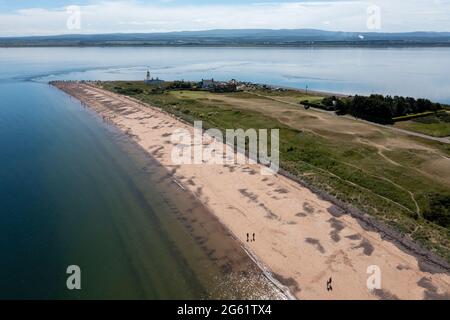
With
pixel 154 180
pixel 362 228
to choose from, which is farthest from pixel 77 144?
pixel 362 228

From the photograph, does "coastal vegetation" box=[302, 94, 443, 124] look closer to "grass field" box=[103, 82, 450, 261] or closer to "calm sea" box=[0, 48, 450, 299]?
"grass field" box=[103, 82, 450, 261]

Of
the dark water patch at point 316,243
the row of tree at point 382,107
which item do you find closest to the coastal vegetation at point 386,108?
the row of tree at point 382,107

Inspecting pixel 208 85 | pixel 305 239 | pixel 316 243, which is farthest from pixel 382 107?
pixel 208 85

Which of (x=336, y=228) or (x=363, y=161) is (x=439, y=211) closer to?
(x=336, y=228)

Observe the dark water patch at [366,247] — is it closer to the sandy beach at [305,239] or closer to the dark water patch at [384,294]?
the sandy beach at [305,239]

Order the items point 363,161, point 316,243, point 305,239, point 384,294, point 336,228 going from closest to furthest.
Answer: point 384,294, point 316,243, point 305,239, point 336,228, point 363,161

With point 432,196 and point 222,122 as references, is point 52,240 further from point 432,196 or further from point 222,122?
point 222,122

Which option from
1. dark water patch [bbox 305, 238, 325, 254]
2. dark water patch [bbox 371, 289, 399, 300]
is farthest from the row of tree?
dark water patch [bbox 371, 289, 399, 300]
